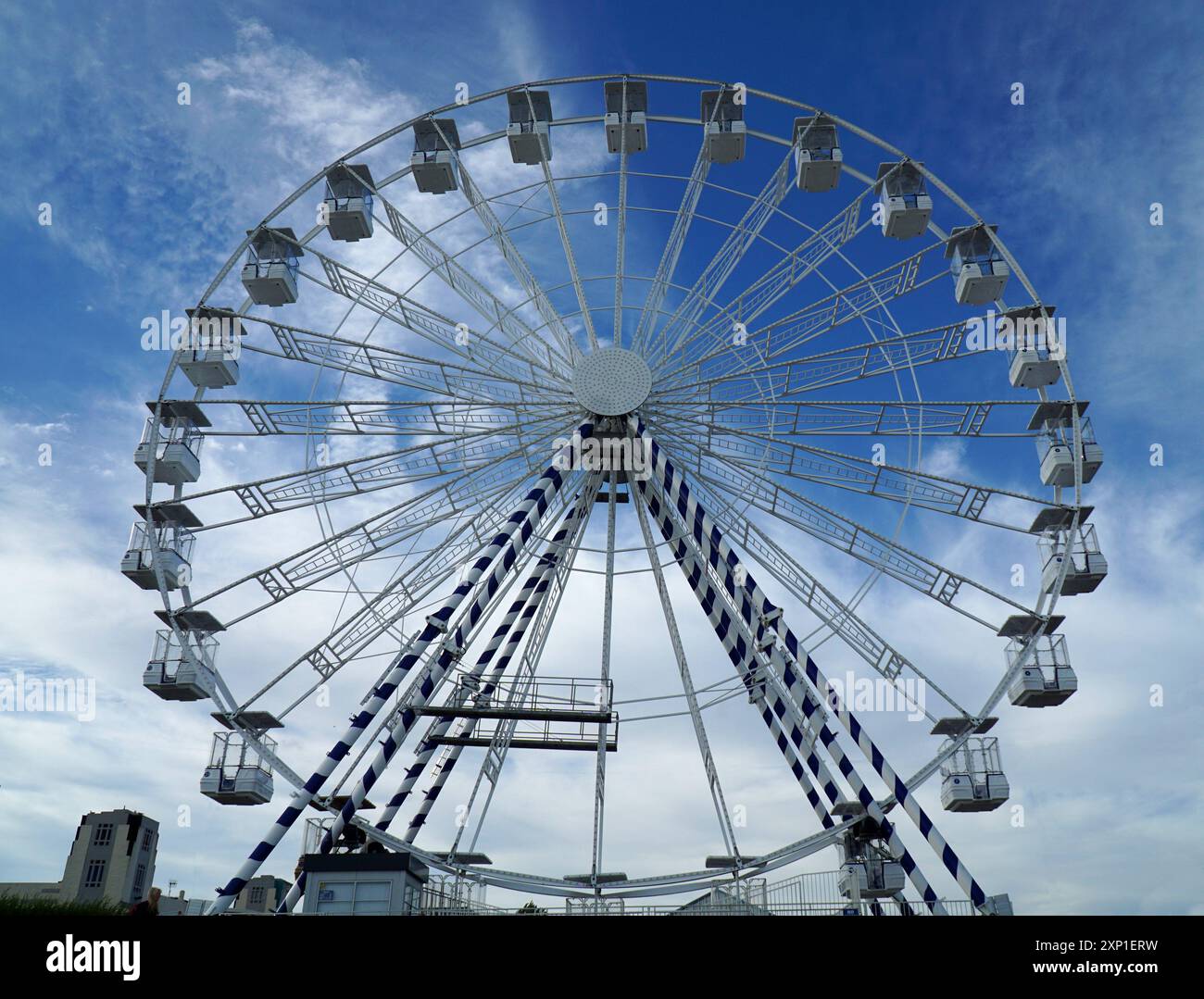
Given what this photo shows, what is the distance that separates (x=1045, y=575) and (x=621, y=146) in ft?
42.5

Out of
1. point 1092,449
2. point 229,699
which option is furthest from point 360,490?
point 1092,449

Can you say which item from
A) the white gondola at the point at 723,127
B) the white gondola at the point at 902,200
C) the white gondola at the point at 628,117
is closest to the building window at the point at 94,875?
the white gondola at the point at 628,117

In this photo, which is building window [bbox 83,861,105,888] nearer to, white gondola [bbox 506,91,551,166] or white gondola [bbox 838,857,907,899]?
white gondola [bbox 506,91,551,166]

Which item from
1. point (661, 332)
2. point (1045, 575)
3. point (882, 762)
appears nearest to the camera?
point (882, 762)

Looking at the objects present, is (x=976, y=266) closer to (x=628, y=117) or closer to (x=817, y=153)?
(x=817, y=153)

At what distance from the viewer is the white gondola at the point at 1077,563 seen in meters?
21.7

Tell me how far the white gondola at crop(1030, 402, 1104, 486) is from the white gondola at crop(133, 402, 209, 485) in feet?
57.8

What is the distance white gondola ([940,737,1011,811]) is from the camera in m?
21.0

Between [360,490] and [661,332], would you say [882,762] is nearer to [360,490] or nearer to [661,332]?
[661,332]

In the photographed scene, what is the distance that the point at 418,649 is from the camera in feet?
69.0

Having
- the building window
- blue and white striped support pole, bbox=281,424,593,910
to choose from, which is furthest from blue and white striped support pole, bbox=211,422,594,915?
the building window

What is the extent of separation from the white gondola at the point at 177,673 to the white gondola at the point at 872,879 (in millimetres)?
12863
